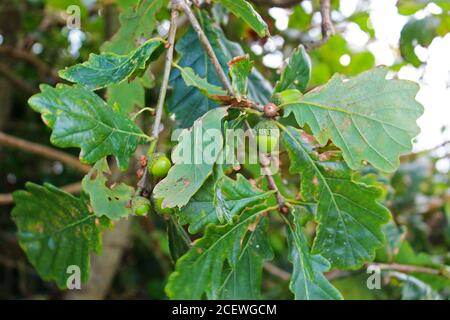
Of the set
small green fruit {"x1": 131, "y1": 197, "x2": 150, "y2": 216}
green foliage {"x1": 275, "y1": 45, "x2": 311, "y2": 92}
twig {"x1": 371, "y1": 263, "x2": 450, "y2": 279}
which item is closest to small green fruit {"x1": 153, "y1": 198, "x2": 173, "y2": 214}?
small green fruit {"x1": 131, "y1": 197, "x2": 150, "y2": 216}

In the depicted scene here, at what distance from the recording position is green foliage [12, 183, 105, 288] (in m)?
0.89

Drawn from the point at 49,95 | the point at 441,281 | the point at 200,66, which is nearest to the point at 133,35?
the point at 200,66

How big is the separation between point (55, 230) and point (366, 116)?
52cm

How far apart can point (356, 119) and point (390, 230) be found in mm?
709

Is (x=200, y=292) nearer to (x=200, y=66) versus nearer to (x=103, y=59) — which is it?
(x=103, y=59)

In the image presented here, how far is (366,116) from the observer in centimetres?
78

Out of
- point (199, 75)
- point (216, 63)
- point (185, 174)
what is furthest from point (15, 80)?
point (185, 174)

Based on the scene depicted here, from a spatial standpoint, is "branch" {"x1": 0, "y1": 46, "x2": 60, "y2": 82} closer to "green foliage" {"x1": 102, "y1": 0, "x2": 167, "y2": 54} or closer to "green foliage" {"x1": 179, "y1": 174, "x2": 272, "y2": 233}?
"green foliage" {"x1": 102, "y1": 0, "x2": 167, "y2": 54}

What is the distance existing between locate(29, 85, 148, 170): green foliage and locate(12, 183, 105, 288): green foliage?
0.16 m

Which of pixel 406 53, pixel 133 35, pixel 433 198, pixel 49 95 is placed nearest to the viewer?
pixel 49 95

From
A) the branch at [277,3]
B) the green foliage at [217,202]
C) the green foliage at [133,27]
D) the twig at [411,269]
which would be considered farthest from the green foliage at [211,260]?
the branch at [277,3]

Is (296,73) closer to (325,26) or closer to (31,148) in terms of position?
(325,26)

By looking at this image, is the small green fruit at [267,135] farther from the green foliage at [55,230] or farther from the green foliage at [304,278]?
the green foliage at [55,230]

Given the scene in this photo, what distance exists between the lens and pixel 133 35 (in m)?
1.05
